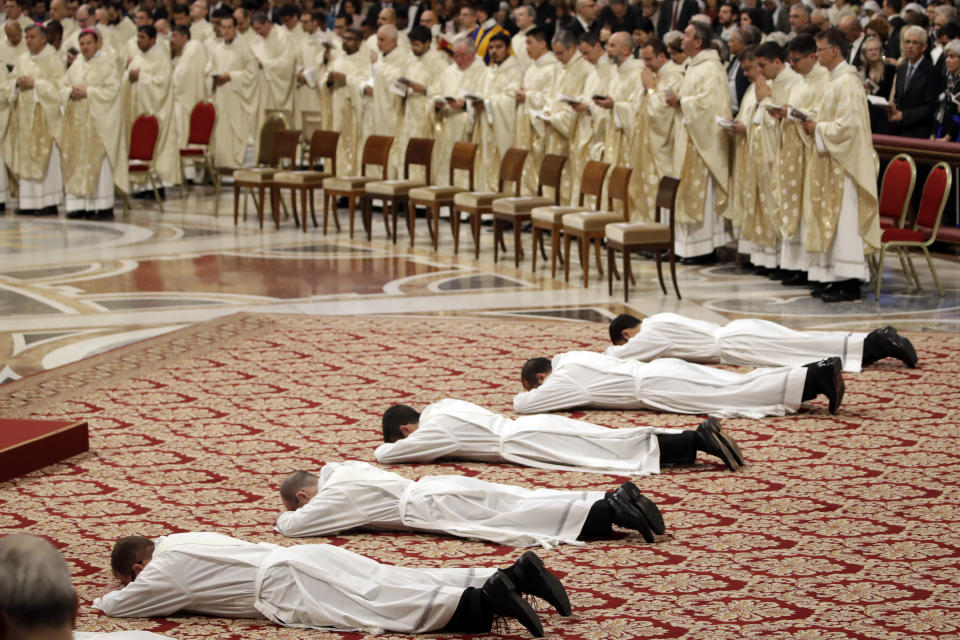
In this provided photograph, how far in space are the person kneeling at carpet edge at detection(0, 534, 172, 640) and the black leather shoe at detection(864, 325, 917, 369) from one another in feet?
18.9

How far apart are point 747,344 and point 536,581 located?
3698mm

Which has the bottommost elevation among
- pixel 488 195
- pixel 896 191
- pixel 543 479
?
pixel 543 479

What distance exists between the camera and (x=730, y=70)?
522 inches

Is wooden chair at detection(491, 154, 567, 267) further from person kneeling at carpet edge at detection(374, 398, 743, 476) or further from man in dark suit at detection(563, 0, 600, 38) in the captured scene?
person kneeling at carpet edge at detection(374, 398, 743, 476)

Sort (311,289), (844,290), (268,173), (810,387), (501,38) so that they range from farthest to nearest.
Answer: (268,173) → (501,38) → (311,289) → (844,290) → (810,387)

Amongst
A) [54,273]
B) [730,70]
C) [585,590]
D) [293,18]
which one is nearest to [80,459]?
[585,590]

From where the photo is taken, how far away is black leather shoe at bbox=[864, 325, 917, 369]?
7.52 metres

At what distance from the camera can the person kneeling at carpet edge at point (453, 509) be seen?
501 centimetres

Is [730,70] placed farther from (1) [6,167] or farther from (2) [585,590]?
(2) [585,590]

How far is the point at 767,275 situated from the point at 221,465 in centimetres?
629

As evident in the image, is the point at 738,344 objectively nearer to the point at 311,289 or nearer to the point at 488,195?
the point at 311,289

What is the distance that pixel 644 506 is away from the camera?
4.91 metres

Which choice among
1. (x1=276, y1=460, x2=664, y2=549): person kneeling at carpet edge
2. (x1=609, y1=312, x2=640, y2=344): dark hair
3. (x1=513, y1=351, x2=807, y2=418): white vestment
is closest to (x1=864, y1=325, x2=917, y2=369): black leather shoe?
(x1=513, y1=351, x2=807, y2=418): white vestment

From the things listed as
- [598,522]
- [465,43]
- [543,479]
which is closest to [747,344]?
[543,479]
